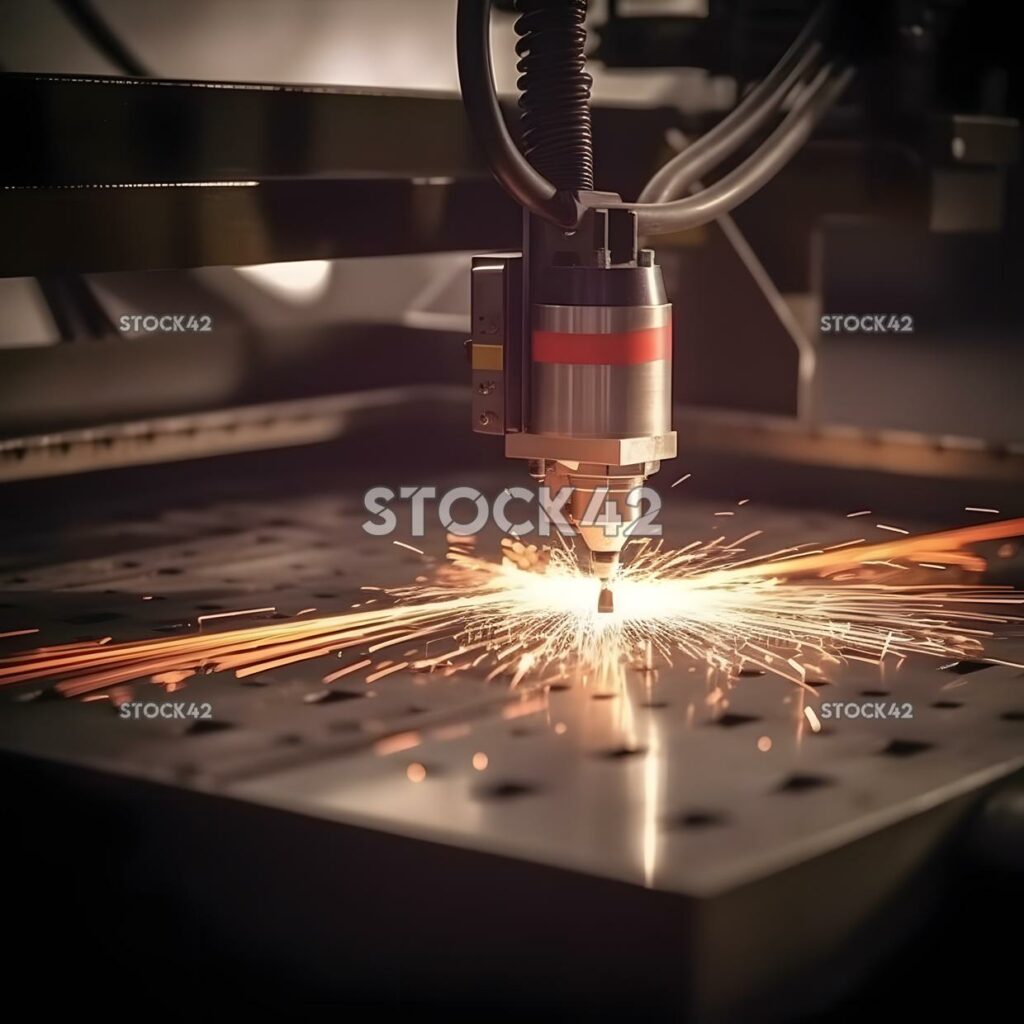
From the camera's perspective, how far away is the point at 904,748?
4.01 feet

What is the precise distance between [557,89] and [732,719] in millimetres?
498

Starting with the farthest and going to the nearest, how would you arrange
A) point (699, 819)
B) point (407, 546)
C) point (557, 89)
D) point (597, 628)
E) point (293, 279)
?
point (293, 279) < point (407, 546) < point (597, 628) < point (557, 89) < point (699, 819)

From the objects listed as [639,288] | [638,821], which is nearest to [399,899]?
[638,821]

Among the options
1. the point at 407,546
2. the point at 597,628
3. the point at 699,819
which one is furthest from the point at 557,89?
the point at 407,546

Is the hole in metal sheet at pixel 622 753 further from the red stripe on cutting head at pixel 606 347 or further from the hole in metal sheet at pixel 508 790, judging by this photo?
the red stripe on cutting head at pixel 606 347

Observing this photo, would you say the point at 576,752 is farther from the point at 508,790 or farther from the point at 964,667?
the point at 964,667

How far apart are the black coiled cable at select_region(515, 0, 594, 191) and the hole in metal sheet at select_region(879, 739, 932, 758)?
0.48 m

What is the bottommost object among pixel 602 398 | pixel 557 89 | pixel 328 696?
pixel 328 696

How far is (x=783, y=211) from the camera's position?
2.20 meters

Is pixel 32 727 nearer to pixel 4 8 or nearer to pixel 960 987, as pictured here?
pixel 960 987

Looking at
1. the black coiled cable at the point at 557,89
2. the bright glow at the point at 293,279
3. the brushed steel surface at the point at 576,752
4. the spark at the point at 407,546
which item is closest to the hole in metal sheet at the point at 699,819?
the brushed steel surface at the point at 576,752

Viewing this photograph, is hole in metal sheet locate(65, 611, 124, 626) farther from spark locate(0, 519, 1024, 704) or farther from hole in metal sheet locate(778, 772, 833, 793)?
hole in metal sheet locate(778, 772, 833, 793)

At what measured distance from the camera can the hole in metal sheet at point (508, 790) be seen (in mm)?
1112

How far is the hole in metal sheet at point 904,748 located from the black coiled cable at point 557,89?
477 mm
